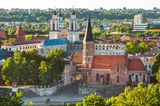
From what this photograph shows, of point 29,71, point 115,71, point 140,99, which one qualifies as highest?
point 140,99

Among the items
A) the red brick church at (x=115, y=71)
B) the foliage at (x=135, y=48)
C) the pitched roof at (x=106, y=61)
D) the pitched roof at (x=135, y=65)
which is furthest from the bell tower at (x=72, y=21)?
the pitched roof at (x=135, y=65)

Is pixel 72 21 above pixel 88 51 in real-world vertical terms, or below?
below

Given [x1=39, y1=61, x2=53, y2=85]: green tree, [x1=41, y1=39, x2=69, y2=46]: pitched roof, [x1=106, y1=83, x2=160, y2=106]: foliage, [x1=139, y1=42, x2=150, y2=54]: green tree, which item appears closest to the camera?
[x1=106, y1=83, x2=160, y2=106]: foliage

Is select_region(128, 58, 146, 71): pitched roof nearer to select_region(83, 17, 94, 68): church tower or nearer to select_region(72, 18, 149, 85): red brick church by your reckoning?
select_region(72, 18, 149, 85): red brick church

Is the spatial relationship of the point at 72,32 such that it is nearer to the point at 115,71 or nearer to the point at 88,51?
the point at 88,51

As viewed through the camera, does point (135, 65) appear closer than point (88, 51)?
Yes

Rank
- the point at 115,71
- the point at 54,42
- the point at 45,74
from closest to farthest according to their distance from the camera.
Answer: the point at 45,74 < the point at 115,71 < the point at 54,42

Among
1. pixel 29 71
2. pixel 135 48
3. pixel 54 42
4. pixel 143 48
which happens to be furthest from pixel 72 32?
pixel 29 71

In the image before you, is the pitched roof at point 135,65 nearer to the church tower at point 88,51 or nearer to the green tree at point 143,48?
the church tower at point 88,51


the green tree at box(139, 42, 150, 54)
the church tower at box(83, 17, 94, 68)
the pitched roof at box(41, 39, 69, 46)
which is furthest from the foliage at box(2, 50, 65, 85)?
the green tree at box(139, 42, 150, 54)

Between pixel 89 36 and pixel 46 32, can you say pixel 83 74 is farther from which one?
pixel 46 32

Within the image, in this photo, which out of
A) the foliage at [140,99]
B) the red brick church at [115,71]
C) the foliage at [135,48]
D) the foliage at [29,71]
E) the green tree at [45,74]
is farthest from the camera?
the foliage at [135,48]
